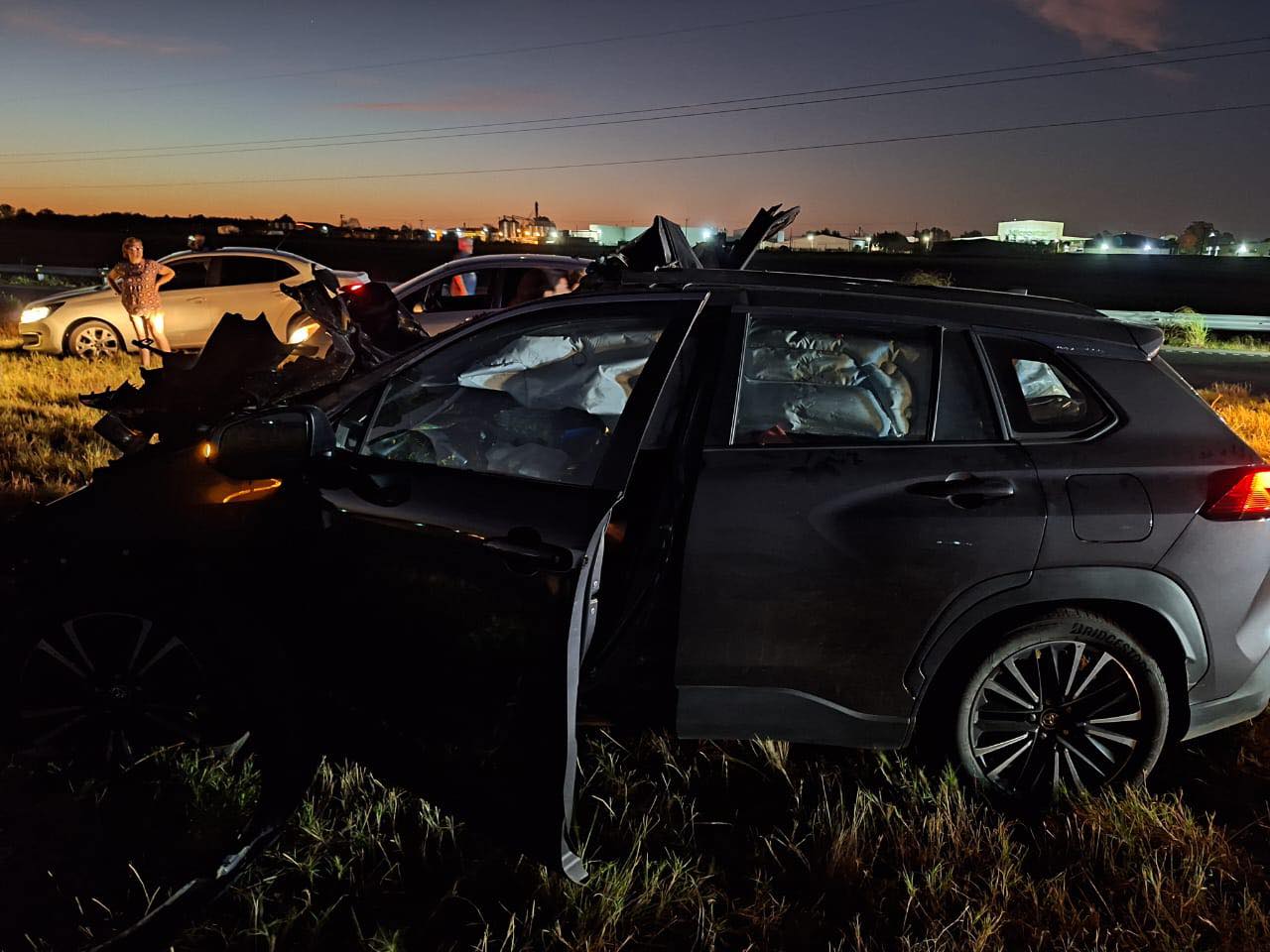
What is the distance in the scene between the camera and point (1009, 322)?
2.95 meters

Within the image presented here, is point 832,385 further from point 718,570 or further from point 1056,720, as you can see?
Answer: point 1056,720

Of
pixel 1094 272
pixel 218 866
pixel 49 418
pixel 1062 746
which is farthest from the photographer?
pixel 1094 272

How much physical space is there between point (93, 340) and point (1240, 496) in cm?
1407

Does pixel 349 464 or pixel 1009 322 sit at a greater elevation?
pixel 1009 322

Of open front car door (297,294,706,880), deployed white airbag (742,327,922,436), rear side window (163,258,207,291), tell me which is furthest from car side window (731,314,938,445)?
rear side window (163,258,207,291)

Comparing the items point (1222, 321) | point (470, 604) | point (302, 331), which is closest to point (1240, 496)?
point (470, 604)

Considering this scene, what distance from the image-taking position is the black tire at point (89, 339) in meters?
13.1

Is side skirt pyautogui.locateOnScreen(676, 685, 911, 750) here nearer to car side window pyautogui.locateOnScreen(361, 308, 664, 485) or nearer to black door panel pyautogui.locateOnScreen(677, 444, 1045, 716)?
black door panel pyautogui.locateOnScreen(677, 444, 1045, 716)

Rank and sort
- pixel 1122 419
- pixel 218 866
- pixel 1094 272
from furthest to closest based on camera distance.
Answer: pixel 1094 272
pixel 1122 419
pixel 218 866

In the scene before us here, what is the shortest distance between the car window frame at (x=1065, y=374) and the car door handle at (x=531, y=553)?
1396mm

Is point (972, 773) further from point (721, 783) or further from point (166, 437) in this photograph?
point (166, 437)

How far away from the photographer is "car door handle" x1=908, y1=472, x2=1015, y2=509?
8.93 ft

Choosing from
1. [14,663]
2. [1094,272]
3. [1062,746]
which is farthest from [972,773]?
[1094,272]

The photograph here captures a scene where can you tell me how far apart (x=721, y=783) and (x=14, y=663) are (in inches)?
89.5
